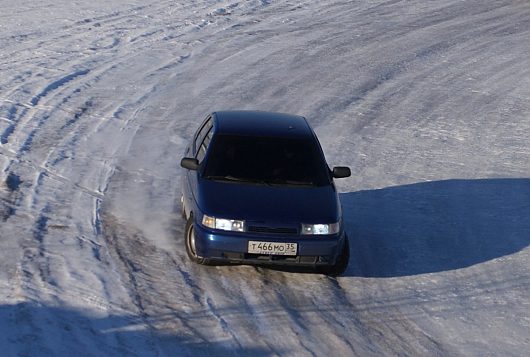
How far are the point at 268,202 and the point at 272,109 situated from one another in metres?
8.28

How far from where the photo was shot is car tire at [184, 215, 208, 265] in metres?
11.7

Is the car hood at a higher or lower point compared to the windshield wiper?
lower

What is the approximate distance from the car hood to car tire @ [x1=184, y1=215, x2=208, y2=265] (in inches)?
12.9

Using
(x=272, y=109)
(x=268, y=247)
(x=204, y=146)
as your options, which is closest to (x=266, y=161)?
(x=204, y=146)

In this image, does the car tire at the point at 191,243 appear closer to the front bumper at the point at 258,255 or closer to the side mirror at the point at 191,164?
the front bumper at the point at 258,255

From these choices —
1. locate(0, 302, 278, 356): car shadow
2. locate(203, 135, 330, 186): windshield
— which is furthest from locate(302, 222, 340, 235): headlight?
locate(0, 302, 278, 356): car shadow

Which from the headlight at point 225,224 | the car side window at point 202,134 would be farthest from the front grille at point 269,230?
the car side window at point 202,134

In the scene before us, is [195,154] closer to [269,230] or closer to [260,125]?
[260,125]

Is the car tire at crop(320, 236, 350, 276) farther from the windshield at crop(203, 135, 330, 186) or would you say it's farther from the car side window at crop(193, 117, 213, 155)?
the car side window at crop(193, 117, 213, 155)

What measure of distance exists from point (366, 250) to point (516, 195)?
3.83 m

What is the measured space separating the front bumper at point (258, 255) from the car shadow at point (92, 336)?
1.16 metres

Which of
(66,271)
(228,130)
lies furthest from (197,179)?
(66,271)

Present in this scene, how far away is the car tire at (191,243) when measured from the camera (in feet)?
38.3

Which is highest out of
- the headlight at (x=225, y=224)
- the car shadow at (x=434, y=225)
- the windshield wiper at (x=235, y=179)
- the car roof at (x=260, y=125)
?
the car roof at (x=260, y=125)
